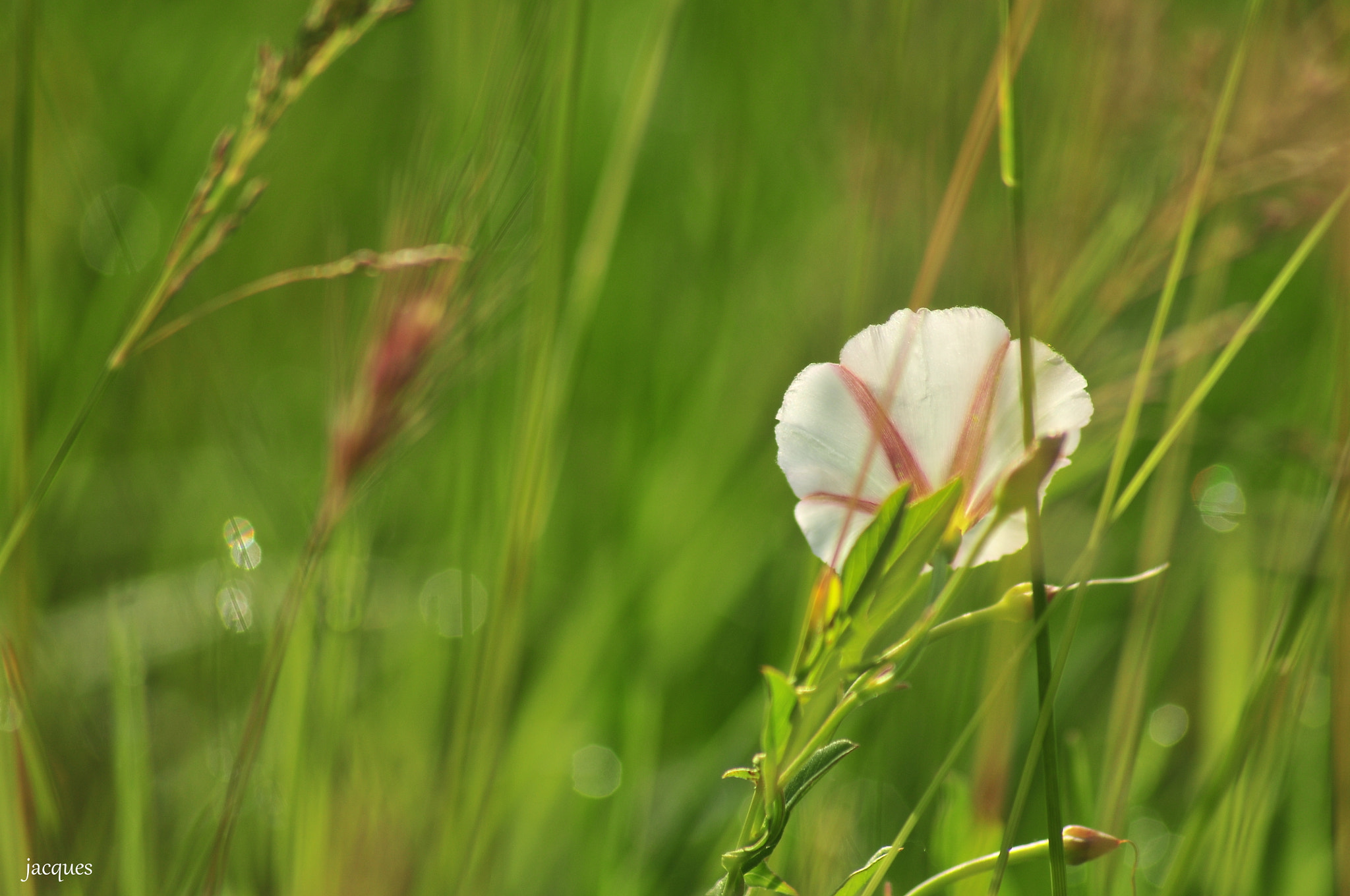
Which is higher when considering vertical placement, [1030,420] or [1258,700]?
[1030,420]

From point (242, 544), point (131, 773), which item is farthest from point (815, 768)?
point (131, 773)

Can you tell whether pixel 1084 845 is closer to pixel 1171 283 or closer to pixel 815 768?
pixel 815 768

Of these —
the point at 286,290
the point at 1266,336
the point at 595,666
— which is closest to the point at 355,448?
the point at 595,666

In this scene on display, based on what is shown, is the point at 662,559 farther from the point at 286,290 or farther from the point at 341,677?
the point at 286,290

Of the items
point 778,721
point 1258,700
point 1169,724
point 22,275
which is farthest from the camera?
point 1169,724

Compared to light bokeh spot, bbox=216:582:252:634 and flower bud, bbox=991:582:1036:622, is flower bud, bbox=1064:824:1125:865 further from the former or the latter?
light bokeh spot, bbox=216:582:252:634

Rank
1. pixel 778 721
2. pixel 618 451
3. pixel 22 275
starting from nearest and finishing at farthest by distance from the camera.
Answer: pixel 778 721
pixel 22 275
pixel 618 451

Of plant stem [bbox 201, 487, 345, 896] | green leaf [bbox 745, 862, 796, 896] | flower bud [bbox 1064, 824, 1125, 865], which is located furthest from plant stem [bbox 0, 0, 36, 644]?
flower bud [bbox 1064, 824, 1125, 865]
